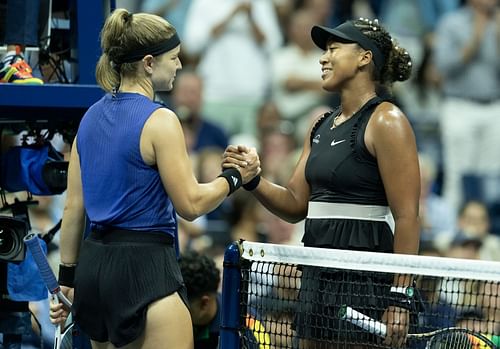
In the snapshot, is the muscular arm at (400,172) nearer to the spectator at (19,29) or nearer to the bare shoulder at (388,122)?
the bare shoulder at (388,122)

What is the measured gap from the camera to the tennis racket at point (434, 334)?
4.31 metres

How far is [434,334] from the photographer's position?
14.3 feet

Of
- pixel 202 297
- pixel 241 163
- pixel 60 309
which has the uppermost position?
pixel 241 163

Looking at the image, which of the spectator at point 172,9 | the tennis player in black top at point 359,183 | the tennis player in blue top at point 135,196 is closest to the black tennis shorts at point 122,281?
the tennis player in blue top at point 135,196

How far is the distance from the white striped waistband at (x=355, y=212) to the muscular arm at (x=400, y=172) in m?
0.10

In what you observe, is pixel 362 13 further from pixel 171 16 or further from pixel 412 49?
pixel 171 16

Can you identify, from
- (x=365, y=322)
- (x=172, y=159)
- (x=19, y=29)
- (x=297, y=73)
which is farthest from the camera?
(x=297, y=73)

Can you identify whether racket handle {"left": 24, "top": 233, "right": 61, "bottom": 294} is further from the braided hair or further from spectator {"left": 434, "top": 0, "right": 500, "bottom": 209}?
spectator {"left": 434, "top": 0, "right": 500, "bottom": 209}

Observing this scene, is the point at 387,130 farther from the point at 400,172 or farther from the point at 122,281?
the point at 122,281

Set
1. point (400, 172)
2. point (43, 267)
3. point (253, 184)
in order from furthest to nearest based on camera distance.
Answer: point (253, 184), point (43, 267), point (400, 172)

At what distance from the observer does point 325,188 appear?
4648 millimetres

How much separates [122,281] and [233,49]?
19.2 feet

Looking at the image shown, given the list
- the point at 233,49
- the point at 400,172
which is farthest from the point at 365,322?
the point at 233,49

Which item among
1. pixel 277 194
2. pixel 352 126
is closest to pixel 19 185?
pixel 277 194
